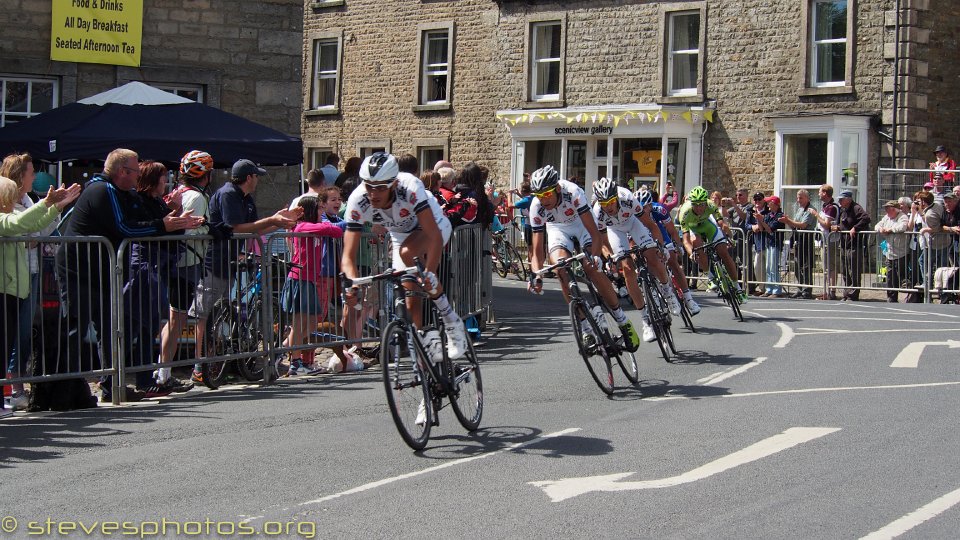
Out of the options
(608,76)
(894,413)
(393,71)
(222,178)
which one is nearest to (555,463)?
(894,413)

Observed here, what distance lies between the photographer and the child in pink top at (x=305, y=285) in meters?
12.4

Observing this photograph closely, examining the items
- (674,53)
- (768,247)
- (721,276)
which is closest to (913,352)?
(721,276)

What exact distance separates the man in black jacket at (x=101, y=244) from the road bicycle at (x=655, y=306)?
491cm

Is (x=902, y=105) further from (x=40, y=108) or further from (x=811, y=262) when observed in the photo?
(x=40, y=108)

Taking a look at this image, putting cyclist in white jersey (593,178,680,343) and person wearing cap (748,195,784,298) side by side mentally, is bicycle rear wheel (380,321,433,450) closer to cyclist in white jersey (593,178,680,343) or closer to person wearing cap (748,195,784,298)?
cyclist in white jersey (593,178,680,343)

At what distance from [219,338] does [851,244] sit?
14608 mm

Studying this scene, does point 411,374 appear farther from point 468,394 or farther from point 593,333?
point 593,333

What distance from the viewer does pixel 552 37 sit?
3634 cm

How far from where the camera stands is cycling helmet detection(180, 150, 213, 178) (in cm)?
1242

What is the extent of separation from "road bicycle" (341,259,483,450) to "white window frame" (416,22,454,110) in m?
30.0

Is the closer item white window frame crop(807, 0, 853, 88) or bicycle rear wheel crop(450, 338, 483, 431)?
bicycle rear wheel crop(450, 338, 483, 431)

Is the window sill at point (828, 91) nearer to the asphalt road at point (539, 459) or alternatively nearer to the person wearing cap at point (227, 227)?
the asphalt road at point (539, 459)

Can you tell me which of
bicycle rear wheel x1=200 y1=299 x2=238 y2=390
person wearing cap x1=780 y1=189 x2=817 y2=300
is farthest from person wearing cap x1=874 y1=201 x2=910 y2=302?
bicycle rear wheel x1=200 y1=299 x2=238 y2=390

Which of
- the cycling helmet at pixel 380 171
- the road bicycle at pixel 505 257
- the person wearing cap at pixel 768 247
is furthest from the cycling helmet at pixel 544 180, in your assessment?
the road bicycle at pixel 505 257
